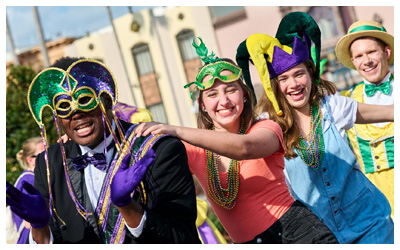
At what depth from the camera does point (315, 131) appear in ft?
13.0

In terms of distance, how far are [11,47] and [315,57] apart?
61.7 ft

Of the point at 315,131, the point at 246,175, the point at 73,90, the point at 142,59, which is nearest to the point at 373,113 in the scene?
the point at 315,131

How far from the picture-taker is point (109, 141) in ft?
10.1

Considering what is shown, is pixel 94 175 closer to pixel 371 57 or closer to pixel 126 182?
pixel 126 182

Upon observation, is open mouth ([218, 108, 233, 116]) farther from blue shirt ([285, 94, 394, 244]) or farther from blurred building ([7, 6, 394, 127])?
blurred building ([7, 6, 394, 127])

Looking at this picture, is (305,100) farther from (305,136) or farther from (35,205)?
(35,205)

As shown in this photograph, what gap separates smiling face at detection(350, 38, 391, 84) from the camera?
16.9 feet

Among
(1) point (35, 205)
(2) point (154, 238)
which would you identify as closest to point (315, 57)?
(2) point (154, 238)

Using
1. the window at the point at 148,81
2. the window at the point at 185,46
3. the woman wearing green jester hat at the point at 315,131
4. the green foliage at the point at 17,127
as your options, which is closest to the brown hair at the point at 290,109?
the woman wearing green jester hat at the point at 315,131

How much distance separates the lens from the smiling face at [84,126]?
117 inches

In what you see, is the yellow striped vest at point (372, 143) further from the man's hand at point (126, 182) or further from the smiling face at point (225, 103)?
the man's hand at point (126, 182)

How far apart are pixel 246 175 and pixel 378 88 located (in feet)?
7.52

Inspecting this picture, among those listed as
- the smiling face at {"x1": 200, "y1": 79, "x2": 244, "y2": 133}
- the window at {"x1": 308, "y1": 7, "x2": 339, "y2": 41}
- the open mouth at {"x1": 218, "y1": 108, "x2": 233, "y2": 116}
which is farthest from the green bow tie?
the window at {"x1": 308, "y1": 7, "x2": 339, "y2": 41}

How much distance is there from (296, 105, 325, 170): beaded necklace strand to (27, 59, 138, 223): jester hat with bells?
4.53ft
